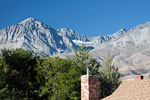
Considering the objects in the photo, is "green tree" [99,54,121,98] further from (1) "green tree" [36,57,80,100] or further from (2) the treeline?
(1) "green tree" [36,57,80,100]

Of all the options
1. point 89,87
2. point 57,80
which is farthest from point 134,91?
point 57,80

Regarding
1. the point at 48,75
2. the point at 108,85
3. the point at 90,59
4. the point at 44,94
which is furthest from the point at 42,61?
the point at 108,85

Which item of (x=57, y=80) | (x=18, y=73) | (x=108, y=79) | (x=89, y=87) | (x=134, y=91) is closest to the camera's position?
(x=89, y=87)

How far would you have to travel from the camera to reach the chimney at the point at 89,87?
22.2 m

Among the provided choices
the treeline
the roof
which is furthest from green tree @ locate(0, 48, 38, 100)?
the roof

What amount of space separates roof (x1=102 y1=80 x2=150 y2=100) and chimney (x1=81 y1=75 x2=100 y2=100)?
2736 mm

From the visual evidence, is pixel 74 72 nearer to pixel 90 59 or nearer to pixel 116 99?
pixel 90 59

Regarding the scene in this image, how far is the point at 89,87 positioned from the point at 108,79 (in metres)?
46.4

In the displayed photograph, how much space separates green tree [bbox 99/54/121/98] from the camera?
203 ft

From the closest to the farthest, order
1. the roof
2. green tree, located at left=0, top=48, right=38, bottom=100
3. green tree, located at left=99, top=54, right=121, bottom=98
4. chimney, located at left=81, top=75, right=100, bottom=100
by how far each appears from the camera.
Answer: chimney, located at left=81, top=75, right=100, bottom=100 → the roof → green tree, located at left=0, top=48, right=38, bottom=100 → green tree, located at left=99, top=54, right=121, bottom=98

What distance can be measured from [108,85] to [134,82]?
3805cm

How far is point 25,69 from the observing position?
46.2 meters

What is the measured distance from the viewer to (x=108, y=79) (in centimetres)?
6800

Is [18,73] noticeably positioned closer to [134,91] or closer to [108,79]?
[134,91]
